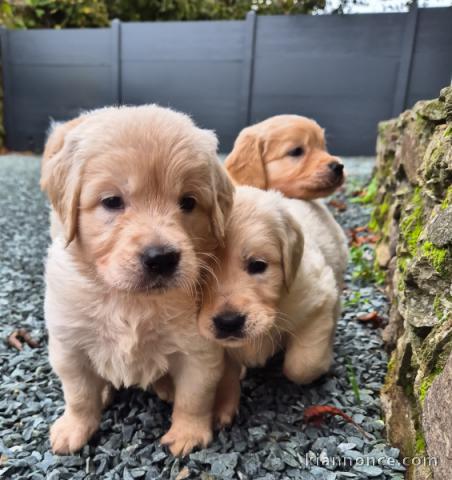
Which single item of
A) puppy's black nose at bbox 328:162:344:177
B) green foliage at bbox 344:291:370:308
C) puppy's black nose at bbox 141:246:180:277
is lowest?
green foliage at bbox 344:291:370:308

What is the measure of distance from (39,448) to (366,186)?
15.8ft

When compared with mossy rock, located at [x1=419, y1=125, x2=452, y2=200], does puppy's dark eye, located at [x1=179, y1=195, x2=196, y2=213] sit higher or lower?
lower

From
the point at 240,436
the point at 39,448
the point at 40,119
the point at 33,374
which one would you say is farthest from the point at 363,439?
the point at 40,119

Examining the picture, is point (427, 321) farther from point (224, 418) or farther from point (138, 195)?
point (138, 195)

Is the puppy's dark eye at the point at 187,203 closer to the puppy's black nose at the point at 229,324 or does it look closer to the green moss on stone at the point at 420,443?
the puppy's black nose at the point at 229,324

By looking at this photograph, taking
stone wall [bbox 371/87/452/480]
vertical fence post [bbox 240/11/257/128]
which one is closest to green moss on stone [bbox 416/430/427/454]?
stone wall [bbox 371/87/452/480]

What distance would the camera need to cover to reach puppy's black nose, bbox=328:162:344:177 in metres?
3.11

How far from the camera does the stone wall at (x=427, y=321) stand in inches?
54.9

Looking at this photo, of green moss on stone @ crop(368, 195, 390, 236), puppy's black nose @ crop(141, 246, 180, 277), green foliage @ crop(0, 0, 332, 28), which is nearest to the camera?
puppy's black nose @ crop(141, 246, 180, 277)

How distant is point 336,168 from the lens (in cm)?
313

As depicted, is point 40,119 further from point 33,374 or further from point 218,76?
point 33,374

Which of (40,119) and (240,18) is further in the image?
(40,119)

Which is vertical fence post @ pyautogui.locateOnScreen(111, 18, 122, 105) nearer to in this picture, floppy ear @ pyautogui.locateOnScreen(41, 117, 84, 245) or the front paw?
floppy ear @ pyautogui.locateOnScreen(41, 117, 84, 245)

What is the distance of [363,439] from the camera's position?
191 cm
